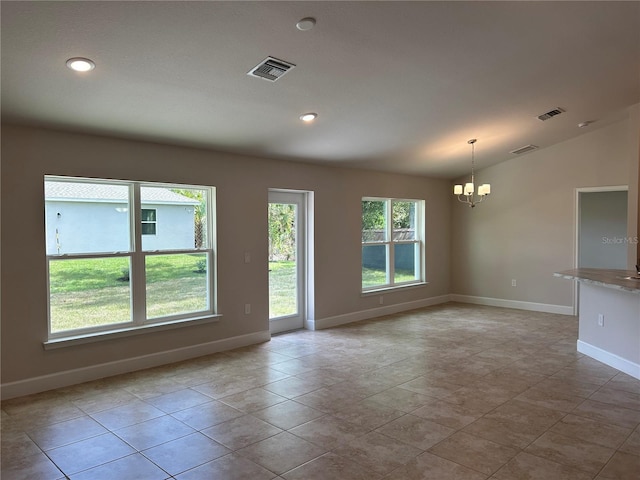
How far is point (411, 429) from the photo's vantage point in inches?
119

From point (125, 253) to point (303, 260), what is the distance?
243 centimetres

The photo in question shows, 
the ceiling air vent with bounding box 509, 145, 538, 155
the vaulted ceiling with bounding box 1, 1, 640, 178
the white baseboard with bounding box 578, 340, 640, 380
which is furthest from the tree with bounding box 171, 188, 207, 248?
the ceiling air vent with bounding box 509, 145, 538, 155

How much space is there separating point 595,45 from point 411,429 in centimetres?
328

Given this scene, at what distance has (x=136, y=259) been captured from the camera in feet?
14.6

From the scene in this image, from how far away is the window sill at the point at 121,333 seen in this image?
3871mm

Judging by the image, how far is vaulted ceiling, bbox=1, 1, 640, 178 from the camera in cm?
255

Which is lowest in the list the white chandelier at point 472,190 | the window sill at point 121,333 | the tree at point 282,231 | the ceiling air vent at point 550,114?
the window sill at point 121,333

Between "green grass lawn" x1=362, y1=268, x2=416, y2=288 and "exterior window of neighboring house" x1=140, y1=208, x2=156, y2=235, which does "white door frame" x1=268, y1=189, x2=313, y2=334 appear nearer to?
"green grass lawn" x1=362, y1=268, x2=416, y2=288

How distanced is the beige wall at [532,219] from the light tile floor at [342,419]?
255cm

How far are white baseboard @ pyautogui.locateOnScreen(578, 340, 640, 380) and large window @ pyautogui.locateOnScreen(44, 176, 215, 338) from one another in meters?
4.19

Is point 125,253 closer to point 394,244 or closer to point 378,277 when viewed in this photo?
point 378,277

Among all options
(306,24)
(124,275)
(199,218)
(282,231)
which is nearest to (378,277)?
(282,231)

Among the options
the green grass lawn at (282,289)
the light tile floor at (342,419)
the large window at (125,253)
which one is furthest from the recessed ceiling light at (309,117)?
the light tile floor at (342,419)

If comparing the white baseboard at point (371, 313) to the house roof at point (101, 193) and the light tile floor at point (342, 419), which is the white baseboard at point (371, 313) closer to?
the light tile floor at point (342, 419)
